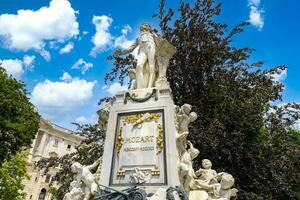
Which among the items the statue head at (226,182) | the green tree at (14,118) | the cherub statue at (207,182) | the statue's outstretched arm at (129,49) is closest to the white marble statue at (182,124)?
the cherub statue at (207,182)

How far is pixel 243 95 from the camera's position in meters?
13.9

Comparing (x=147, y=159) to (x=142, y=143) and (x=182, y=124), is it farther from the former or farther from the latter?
(x=182, y=124)

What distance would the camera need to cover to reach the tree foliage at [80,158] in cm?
1424

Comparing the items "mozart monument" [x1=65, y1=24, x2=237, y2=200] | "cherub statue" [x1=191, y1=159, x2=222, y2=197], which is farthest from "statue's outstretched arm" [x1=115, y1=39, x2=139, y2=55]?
"cherub statue" [x1=191, y1=159, x2=222, y2=197]

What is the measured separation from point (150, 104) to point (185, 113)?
37.0 inches

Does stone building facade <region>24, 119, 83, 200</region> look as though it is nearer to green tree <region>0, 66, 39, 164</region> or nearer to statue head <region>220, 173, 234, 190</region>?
green tree <region>0, 66, 39, 164</region>

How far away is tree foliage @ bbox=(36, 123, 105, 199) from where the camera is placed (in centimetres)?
1424

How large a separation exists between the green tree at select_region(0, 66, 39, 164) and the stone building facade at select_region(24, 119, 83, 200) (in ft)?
78.1

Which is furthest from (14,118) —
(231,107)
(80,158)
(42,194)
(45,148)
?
(45,148)

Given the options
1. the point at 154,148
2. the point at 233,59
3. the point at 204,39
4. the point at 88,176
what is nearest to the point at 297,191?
the point at 233,59

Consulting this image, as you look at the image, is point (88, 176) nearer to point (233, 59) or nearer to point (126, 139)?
point (126, 139)

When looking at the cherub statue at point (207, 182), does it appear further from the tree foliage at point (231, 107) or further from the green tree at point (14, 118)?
the green tree at point (14, 118)

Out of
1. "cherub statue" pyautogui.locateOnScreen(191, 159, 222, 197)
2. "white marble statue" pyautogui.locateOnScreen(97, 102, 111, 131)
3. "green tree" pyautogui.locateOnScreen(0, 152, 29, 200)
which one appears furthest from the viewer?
"green tree" pyautogui.locateOnScreen(0, 152, 29, 200)

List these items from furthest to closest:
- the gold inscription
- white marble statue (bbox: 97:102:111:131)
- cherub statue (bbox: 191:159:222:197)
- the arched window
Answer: the arched window, white marble statue (bbox: 97:102:111:131), cherub statue (bbox: 191:159:222:197), the gold inscription
